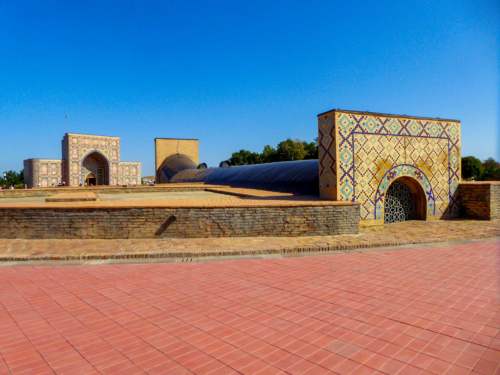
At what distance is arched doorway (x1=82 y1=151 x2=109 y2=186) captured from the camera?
37656 mm

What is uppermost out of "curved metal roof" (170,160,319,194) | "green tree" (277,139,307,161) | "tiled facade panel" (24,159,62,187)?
"green tree" (277,139,307,161)

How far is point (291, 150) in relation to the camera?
117 ft

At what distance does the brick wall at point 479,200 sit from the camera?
32.0 feet

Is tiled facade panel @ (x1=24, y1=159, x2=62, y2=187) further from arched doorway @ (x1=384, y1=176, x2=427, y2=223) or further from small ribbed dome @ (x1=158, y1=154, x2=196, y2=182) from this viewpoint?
arched doorway @ (x1=384, y1=176, x2=427, y2=223)

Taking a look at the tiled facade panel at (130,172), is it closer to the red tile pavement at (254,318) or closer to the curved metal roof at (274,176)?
the curved metal roof at (274,176)

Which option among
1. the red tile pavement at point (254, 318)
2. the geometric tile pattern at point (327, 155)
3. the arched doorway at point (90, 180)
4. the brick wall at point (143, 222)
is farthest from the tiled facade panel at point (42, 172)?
the geometric tile pattern at point (327, 155)

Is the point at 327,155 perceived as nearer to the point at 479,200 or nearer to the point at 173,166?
the point at 479,200

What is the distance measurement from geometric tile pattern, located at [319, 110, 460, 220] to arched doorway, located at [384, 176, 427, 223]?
189 mm

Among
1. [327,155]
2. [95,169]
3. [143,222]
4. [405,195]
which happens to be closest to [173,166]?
[95,169]

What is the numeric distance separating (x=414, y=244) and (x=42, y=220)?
788cm

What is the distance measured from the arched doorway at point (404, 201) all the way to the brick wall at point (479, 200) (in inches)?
65.8

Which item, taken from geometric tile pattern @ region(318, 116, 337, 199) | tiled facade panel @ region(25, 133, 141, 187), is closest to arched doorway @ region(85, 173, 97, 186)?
tiled facade panel @ region(25, 133, 141, 187)

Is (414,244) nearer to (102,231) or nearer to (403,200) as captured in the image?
(403,200)

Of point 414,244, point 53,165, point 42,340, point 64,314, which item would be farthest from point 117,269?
point 53,165
